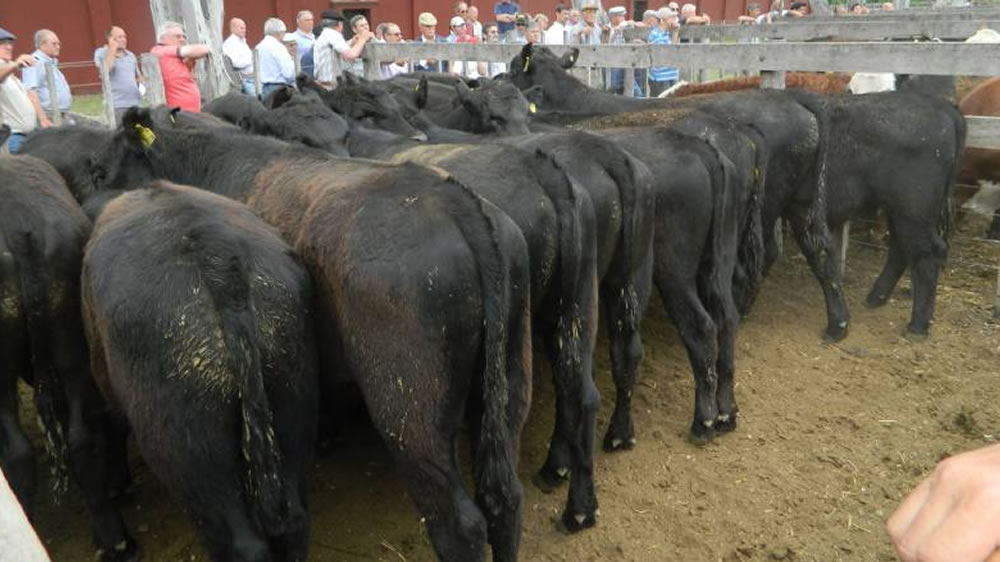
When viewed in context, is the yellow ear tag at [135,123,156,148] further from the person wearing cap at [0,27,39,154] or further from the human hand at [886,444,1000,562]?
the human hand at [886,444,1000,562]

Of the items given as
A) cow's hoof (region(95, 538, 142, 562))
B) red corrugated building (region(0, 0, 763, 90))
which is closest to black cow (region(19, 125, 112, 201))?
cow's hoof (region(95, 538, 142, 562))

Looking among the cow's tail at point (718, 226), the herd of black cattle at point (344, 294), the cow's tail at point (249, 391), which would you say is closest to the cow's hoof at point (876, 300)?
the herd of black cattle at point (344, 294)

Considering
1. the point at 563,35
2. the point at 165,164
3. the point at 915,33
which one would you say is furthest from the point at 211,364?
the point at 915,33

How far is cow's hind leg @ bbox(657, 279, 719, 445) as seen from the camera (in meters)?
4.47

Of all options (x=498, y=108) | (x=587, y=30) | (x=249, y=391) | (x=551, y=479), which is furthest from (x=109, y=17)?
(x=249, y=391)

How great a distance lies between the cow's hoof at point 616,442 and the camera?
4395 mm

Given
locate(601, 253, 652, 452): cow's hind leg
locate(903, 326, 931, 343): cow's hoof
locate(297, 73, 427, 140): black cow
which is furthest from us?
locate(297, 73, 427, 140): black cow

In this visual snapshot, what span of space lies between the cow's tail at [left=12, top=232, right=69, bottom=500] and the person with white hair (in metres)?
6.82

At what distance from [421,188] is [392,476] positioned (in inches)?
76.4

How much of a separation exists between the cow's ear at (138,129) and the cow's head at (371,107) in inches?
71.9

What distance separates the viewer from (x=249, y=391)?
2.57 m

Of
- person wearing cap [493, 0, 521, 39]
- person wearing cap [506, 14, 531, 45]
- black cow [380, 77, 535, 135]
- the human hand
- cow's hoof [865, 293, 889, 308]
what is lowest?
cow's hoof [865, 293, 889, 308]

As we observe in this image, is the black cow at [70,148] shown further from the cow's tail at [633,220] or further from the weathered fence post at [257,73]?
the weathered fence post at [257,73]

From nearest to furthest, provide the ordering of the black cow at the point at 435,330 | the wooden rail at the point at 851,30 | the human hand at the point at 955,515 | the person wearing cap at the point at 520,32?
the human hand at the point at 955,515
the black cow at the point at 435,330
the wooden rail at the point at 851,30
the person wearing cap at the point at 520,32
